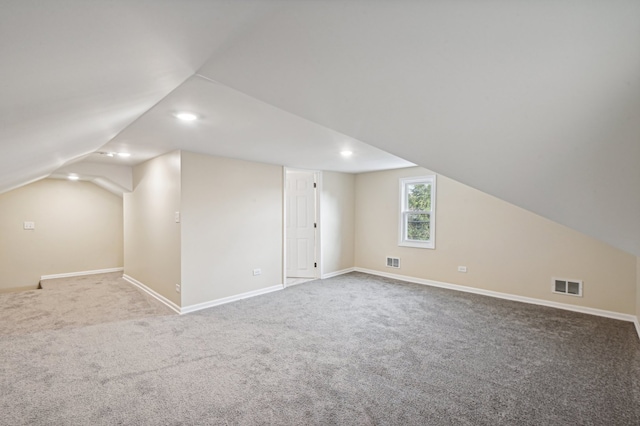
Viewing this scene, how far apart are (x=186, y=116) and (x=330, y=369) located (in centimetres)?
250

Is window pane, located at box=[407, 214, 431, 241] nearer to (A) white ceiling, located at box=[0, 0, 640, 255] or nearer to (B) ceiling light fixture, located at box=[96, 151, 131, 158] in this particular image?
(A) white ceiling, located at box=[0, 0, 640, 255]

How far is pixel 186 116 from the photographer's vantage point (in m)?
2.53

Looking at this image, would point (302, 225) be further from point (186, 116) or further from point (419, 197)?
point (186, 116)

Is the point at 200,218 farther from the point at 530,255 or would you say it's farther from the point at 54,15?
the point at 530,255

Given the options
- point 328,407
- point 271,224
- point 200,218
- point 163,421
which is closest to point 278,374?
point 328,407

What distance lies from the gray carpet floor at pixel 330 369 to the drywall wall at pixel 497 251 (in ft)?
1.54

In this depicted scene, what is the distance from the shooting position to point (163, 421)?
1.95m

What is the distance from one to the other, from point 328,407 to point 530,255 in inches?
151

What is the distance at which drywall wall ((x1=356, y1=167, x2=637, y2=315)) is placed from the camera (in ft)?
12.6

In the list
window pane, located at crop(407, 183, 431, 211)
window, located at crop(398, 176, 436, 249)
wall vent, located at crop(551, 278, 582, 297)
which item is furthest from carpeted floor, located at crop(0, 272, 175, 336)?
wall vent, located at crop(551, 278, 582, 297)

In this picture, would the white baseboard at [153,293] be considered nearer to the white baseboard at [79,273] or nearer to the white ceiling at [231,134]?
the white baseboard at [79,273]

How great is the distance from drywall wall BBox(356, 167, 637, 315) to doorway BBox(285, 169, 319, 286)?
1.23m

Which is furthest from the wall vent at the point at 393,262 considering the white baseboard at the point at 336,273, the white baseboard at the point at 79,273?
the white baseboard at the point at 79,273

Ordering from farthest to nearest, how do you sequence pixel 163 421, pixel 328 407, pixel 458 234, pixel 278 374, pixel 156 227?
pixel 458 234 < pixel 156 227 < pixel 278 374 < pixel 328 407 < pixel 163 421
